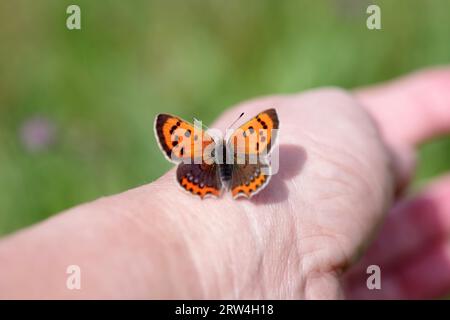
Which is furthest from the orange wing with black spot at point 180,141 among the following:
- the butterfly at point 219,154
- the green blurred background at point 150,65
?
the green blurred background at point 150,65

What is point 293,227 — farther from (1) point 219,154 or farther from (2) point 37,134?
(2) point 37,134

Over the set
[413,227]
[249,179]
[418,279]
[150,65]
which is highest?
[150,65]

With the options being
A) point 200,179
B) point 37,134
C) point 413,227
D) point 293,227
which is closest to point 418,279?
point 413,227

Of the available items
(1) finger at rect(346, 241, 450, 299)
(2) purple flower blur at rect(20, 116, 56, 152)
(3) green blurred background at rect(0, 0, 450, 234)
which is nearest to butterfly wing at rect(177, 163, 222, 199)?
(3) green blurred background at rect(0, 0, 450, 234)

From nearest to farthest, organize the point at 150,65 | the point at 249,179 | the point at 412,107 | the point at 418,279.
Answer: the point at 249,179, the point at 418,279, the point at 412,107, the point at 150,65

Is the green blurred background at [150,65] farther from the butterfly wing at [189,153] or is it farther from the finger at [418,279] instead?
the butterfly wing at [189,153]

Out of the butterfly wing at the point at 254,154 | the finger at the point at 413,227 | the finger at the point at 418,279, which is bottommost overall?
the finger at the point at 418,279

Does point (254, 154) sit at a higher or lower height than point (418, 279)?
higher

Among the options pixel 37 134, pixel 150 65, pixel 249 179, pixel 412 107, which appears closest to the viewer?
pixel 249 179
